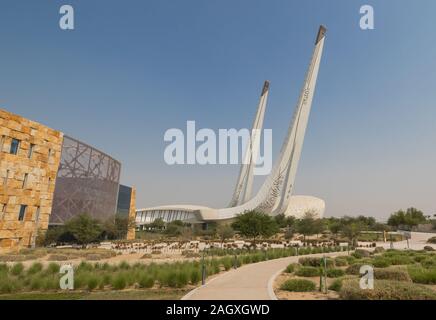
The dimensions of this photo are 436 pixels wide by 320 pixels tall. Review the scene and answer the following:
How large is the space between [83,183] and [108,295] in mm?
40741

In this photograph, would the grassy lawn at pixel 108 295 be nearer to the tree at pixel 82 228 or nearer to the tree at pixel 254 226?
the tree at pixel 82 228

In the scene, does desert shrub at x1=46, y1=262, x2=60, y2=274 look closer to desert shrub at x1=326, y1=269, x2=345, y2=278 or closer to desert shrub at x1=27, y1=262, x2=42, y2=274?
desert shrub at x1=27, y1=262, x2=42, y2=274

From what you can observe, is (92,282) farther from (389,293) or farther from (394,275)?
(394,275)

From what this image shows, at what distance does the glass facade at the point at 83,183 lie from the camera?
43344mm

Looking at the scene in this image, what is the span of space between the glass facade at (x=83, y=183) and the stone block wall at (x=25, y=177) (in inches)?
330

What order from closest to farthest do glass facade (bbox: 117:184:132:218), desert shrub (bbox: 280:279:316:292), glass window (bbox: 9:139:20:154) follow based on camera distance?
desert shrub (bbox: 280:279:316:292)
glass window (bbox: 9:139:20:154)
glass facade (bbox: 117:184:132:218)

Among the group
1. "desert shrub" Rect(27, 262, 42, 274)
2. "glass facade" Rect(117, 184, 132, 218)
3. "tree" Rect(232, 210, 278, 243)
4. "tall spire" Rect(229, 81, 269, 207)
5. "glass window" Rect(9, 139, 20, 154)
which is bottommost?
"desert shrub" Rect(27, 262, 42, 274)

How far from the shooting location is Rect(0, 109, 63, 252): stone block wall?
28297 mm

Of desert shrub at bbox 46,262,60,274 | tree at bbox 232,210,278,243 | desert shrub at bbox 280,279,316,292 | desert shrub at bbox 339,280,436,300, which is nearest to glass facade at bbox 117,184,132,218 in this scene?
tree at bbox 232,210,278,243

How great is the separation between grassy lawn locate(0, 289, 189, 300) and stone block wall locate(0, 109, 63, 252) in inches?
816

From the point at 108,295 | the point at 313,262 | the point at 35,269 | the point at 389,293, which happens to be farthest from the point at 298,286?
the point at 35,269

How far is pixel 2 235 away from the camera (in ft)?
91.0

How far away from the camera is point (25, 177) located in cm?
3084
